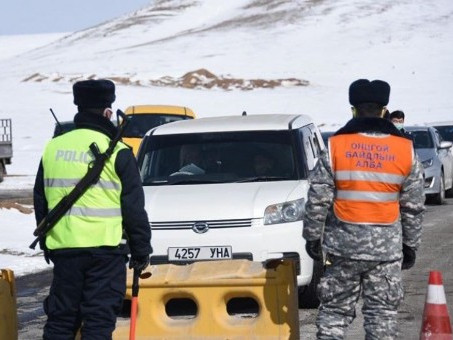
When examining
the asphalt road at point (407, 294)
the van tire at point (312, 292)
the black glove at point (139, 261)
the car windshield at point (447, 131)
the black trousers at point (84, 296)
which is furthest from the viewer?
the car windshield at point (447, 131)

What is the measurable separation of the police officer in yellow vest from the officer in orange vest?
1041mm

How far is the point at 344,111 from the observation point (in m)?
66.8

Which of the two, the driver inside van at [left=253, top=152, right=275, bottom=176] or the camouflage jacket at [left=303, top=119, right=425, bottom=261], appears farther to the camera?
the driver inside van at [left=253, top=152, right=275, bottom=176]

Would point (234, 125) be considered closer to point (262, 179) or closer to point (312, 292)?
point (262, 179)

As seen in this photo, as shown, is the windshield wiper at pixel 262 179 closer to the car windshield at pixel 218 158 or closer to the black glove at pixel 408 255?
the car windshield at pixel 218 158

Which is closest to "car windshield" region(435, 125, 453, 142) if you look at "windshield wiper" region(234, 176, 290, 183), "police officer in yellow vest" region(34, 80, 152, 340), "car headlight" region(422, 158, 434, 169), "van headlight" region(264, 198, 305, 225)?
"car headlight" region(422, 158, 434, 169)

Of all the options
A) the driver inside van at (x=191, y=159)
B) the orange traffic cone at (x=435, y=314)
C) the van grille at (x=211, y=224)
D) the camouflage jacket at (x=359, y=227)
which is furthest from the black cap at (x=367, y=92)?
the driver inside van at (x=191, y=159)

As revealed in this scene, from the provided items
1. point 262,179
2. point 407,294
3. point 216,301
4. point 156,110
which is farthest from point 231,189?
point 156,110

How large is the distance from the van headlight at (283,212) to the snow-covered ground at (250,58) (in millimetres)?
20927

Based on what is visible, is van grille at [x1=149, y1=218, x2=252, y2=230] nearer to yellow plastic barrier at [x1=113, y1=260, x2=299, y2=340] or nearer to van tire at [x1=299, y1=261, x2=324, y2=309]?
van tire at [x1=299, y1=261, x2=324, y2=309]

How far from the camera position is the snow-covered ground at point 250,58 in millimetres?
66125

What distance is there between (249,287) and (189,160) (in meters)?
3.43

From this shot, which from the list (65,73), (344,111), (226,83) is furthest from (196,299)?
(65,73)

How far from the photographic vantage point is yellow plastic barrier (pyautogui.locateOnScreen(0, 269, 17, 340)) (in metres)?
7.48
